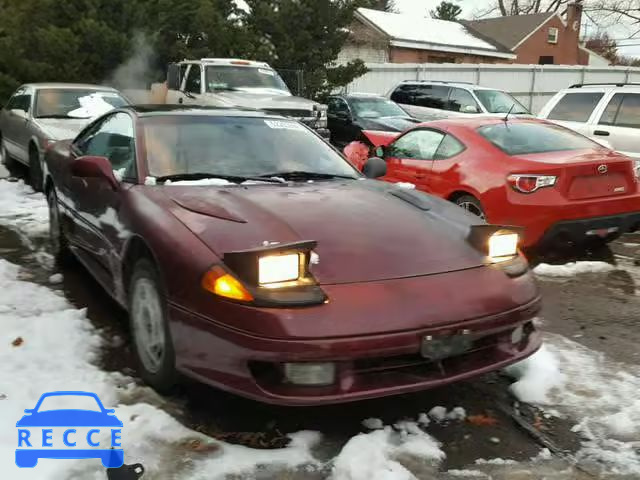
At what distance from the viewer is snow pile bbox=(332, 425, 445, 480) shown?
258 cm

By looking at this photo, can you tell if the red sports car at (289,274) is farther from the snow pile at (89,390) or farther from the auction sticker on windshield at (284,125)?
the auction sticker on windshield at (284,125)

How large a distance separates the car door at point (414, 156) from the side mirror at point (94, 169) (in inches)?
136

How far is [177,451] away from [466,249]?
167 cm

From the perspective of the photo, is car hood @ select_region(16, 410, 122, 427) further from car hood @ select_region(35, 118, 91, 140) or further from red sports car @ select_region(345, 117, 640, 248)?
car hood @ select_region(35, 118, 91, 140)

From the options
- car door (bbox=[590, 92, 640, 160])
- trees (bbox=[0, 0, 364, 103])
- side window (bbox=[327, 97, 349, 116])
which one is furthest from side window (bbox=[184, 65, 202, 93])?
car door (bbox=[590, 92, 640, 160])

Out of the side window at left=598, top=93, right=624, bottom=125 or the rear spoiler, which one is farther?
the side window at left=598, top=93, right=624, bottom=125

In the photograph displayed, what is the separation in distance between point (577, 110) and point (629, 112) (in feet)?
2.62

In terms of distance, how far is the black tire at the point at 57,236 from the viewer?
17.5ft

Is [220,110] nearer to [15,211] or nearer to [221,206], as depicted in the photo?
[221,206]

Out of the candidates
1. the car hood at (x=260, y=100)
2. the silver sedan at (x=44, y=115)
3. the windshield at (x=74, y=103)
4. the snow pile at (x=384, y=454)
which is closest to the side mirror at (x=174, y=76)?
the car hood at (x=260, y=100)

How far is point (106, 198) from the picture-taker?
13.1ft

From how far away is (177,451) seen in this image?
2.73 m

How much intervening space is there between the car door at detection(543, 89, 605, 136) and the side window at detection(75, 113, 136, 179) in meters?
6.45

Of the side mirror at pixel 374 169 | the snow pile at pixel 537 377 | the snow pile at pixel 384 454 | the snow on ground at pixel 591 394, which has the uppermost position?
the side mirror at pixel 374 169
